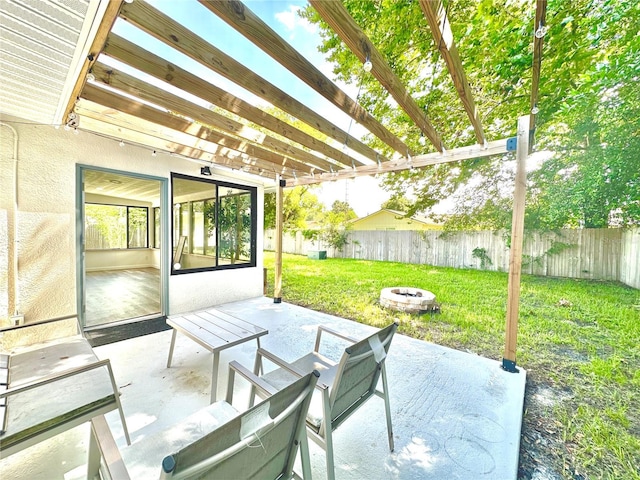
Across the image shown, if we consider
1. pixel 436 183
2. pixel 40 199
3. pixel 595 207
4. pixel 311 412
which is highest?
pixel 436 183

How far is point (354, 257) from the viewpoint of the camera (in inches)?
494

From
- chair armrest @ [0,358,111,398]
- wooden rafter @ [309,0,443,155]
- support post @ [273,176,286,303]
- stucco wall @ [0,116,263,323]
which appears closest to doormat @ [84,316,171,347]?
stucco wall @ [0,116,263,323]

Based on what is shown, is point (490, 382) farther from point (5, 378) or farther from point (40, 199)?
point (40, 199)

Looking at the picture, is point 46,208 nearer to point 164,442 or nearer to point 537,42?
point 164,442

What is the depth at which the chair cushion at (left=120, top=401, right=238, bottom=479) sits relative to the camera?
3.48 feet

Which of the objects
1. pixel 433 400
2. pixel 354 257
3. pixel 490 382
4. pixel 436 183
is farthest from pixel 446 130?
pixel 354 257

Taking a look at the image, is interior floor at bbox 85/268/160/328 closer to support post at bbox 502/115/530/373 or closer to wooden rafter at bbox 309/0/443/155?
wooden rafter at bbox 309/0/443/155

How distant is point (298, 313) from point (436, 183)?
23.1 feet

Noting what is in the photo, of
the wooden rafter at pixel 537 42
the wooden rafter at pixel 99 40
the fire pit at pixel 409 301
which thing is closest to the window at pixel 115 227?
the wooden rafter at pixel 99 40

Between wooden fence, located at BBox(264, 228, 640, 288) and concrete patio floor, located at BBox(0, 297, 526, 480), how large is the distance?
19.8 ft

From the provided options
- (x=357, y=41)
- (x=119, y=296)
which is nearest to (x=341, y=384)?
(x=357, y=41)

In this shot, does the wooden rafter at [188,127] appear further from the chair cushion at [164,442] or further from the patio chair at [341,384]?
the chair cushion at [164,442]

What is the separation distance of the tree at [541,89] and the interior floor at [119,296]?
5057 mm

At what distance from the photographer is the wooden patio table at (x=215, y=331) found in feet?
6.73
